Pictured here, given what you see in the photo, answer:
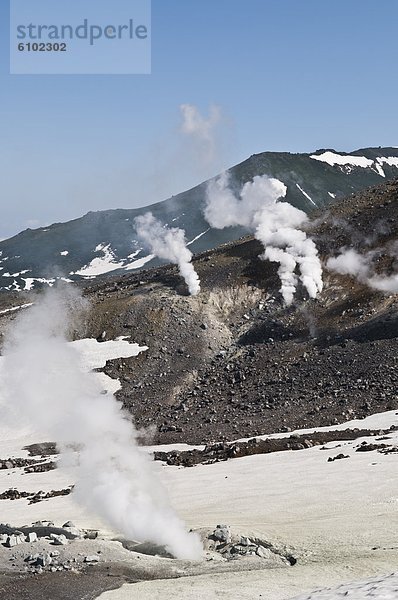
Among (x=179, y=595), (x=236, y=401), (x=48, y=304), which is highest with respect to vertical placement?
(x=48, y=304)

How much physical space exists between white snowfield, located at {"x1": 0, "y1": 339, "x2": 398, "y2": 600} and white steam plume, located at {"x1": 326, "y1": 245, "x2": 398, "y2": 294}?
25774 mm

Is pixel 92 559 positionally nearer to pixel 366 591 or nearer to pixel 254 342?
pixel 366 591

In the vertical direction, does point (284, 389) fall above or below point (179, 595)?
above

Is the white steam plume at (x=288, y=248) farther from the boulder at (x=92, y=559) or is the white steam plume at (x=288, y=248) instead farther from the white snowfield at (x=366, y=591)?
the white snowfield at (x=366, y=591)

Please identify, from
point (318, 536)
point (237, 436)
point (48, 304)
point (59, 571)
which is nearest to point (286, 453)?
point (237, 436)

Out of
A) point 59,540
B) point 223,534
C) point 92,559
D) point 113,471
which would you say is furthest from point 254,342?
point 92,559

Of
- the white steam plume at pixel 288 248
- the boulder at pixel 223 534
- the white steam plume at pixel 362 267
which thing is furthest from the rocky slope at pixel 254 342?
the boulder at pixel 223 534

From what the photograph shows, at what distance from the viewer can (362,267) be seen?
79.9 metres

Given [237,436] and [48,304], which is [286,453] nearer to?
[237,436]

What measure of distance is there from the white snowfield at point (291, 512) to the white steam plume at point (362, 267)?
25.8m

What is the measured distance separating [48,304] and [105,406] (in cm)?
6499

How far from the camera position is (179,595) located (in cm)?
2427

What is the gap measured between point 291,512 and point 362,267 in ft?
167

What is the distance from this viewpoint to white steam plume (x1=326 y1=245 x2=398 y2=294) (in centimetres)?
7538
